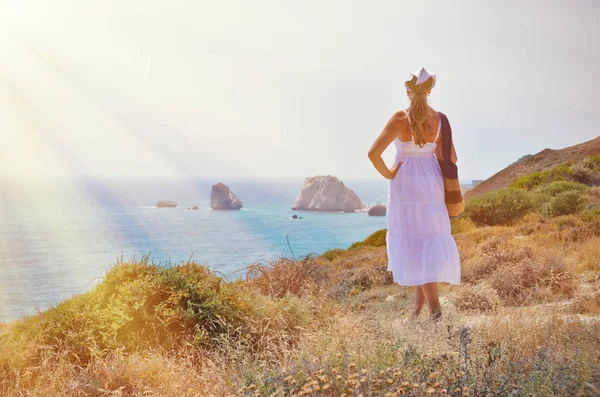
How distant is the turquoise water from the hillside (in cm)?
1042

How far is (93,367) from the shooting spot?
4.25 m

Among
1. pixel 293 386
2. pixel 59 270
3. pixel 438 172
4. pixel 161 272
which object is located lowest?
pixel 59 270

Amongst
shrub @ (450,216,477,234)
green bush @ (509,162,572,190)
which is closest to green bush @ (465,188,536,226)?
shrub @ (450,216,477,234)

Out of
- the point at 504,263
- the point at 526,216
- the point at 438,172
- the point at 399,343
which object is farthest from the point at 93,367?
the point at 526,216

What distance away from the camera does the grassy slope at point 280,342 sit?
10.7 ft

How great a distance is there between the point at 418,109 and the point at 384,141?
16.7 inches

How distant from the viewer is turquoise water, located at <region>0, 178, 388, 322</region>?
27.1 m

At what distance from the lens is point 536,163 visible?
32219mm

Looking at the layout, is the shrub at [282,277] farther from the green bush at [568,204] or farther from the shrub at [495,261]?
the green bush at [568,204]

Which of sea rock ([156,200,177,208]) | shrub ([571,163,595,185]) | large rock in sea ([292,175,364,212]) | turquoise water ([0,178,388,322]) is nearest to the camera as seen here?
shrub ([571,163,595,185])

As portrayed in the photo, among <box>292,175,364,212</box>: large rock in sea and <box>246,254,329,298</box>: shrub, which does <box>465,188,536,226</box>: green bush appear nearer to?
<box>246,254,329,298</box>: shrub

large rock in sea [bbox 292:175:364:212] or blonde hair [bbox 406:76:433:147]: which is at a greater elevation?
large rock in sea [bbox 292:175:364:212]

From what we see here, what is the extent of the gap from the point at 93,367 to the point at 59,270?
2825 centimetres

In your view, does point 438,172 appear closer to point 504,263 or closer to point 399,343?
point 399,343
